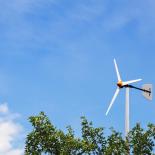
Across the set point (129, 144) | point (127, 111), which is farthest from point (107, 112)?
point (129, 144)

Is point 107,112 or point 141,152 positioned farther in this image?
point 107,112

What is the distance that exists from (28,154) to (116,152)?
9600mm

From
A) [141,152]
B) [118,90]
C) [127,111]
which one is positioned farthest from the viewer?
[118,90]

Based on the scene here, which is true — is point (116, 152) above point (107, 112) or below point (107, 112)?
below

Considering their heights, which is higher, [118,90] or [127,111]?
[118,90]

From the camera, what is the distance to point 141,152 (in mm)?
73875

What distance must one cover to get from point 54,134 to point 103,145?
568 centimetres

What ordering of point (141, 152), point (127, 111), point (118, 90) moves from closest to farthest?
point (141, 152), point (127, 111), point (118, 90)

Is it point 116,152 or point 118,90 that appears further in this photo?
point 118,90

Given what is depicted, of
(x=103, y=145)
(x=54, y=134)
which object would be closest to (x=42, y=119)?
(x=54, y=134)

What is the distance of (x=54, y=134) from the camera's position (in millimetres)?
77188

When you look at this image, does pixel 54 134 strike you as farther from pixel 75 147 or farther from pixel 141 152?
pixel 141 152

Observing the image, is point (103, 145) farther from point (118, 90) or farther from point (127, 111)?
→ point (118, 90)

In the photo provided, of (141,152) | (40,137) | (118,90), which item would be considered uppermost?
(118,90)
